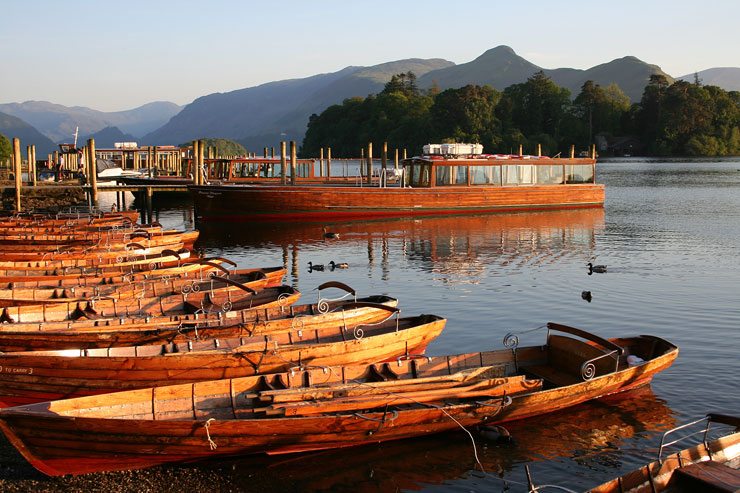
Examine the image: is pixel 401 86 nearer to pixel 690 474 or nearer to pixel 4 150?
pixel 4 150

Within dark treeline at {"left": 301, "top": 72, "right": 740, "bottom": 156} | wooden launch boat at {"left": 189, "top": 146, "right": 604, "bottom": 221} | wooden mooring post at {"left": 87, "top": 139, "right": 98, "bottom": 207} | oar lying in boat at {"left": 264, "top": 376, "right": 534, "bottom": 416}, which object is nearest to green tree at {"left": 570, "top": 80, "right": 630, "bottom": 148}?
dark treeline at {"left": 301, "top": 72, "right": 740, "bottom": 156}

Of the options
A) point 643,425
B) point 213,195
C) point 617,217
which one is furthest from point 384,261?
point 617,217

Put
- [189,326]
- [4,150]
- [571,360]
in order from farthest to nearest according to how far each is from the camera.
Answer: [4,150]
[189,326]
[571,360]

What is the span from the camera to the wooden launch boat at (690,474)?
29.8 ft

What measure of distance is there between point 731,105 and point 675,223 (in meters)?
111

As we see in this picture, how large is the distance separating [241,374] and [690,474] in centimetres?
798

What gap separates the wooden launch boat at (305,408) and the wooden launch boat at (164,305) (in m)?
5.43

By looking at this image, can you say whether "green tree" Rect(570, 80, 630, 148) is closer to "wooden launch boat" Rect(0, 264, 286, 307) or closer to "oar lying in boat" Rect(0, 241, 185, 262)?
"oar lying in boat" Rect(0, 241, 185, 262)

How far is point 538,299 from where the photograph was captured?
24734 millimetres

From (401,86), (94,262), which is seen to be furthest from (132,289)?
(401,86)

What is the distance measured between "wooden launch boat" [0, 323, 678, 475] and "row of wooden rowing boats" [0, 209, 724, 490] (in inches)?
1.0

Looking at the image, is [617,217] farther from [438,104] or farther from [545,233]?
[438,104]

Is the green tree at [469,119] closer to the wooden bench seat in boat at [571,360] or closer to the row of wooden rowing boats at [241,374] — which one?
the row of wooden rowing boats at [241,374]

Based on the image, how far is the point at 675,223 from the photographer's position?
150 feet
